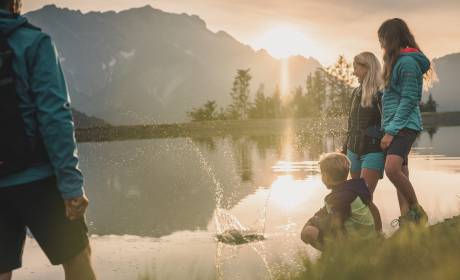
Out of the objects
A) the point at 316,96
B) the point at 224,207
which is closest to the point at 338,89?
the point at 316,96

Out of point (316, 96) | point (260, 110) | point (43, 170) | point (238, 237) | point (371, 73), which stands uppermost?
point (316, 96)

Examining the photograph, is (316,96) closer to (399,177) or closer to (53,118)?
(399,177)

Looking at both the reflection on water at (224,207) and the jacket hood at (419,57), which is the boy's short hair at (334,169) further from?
the jacket hood at (419,57)

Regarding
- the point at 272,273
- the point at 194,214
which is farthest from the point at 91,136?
the point at 272,273

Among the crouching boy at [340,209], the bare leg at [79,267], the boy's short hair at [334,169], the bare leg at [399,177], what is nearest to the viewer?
the bare leg at [79,267]

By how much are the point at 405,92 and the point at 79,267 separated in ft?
14.1

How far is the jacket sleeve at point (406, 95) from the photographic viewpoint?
642 cm

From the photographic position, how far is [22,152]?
2998 mm

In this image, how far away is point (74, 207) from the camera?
2979 millimetres

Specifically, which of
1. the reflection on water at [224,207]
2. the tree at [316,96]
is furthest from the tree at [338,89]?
the reflection on water at [224,207]

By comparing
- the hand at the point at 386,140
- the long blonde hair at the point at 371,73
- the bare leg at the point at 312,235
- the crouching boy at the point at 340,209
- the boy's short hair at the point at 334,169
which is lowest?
the bare leg at the point at 312,235

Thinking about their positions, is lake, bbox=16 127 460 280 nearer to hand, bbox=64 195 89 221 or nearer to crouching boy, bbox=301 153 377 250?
crouching boy, bbox=301 153 377 250

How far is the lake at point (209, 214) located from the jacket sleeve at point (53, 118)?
58.3 inches

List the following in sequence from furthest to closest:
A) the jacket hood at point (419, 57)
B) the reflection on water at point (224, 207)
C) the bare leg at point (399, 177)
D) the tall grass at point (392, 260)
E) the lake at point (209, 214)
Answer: the reflection on water at point (224, 207), the lake at point (209, 214), the jacket hood at point (419, 57), the bare leg at point (399, 177), the tall grass at point (392, 260)
